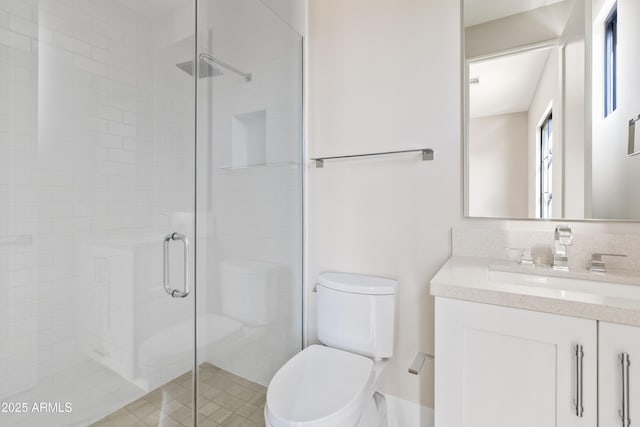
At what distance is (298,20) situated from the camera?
1740mm

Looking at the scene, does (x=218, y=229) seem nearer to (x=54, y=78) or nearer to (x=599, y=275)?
(x=54, y=78)

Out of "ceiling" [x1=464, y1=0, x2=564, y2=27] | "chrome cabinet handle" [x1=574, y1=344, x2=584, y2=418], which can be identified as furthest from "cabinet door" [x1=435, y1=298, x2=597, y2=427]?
→ "ceiling" [x1=464, y1=0, x2=564, y2=27]

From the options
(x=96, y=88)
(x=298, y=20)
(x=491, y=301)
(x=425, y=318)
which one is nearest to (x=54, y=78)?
(x=96, y=88)

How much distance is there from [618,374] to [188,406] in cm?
147

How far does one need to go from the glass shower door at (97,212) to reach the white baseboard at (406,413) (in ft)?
3.07

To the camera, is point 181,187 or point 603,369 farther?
point 181,187

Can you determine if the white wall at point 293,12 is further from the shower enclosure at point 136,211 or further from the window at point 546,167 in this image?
the window at point 546,167

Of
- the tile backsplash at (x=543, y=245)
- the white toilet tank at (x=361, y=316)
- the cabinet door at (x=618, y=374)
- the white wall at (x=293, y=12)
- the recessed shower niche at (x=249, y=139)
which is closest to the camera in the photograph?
the cabinet door at (x=618, y=374)

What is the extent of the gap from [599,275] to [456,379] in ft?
2.04

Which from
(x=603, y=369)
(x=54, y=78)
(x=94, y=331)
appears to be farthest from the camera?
(x=94, y=331)

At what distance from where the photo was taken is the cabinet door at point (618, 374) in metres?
0.72

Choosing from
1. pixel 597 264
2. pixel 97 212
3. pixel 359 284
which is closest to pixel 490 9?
pixel 597 264

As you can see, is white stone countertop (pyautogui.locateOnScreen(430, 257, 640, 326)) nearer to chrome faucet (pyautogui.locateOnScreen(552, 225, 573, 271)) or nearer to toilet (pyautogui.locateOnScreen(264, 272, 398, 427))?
chrome faucet (pyautogui.locateOnScreen(552, 225, 573, 271))

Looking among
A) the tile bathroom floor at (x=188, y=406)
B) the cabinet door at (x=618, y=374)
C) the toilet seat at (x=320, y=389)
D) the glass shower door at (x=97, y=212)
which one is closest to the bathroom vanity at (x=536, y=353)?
the cabinet door at (x=618, y=374)
